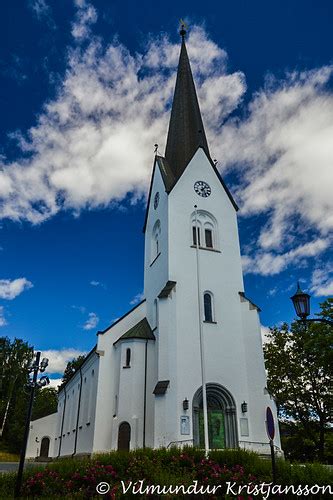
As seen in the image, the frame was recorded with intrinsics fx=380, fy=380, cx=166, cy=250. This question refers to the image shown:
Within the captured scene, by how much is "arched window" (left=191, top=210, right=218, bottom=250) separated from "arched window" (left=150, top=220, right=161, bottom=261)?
288cm

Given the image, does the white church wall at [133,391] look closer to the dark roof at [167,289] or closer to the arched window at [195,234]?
the dark roof at [167,289]

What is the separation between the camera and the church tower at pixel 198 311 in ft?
64.2

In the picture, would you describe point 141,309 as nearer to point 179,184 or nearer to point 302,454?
point 179,184

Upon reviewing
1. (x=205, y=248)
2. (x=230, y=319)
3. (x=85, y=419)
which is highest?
(x=205, y=248)

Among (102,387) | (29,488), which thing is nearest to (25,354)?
(102,387)

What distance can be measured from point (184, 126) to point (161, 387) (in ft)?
67.5

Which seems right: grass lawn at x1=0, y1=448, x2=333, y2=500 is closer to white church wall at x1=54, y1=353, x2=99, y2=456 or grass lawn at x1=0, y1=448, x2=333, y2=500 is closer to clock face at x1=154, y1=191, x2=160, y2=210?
white church wall at x1=54, y1=353, x2=99, y2=456

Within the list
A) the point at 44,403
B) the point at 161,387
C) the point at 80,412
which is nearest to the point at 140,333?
the point at 161,387

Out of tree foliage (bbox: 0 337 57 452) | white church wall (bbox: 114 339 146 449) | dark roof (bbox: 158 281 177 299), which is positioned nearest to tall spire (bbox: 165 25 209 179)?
dark roof (bbox: 158 281 177 299)

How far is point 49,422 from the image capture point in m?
42.1

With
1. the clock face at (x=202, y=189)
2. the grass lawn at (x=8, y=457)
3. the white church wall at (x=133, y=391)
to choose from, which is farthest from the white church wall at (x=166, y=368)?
the grass lawn at (x=8, y=457)

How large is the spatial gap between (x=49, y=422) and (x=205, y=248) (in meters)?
30.2

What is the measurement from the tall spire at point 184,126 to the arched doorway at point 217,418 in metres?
14.3

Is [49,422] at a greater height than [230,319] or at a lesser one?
lesser
